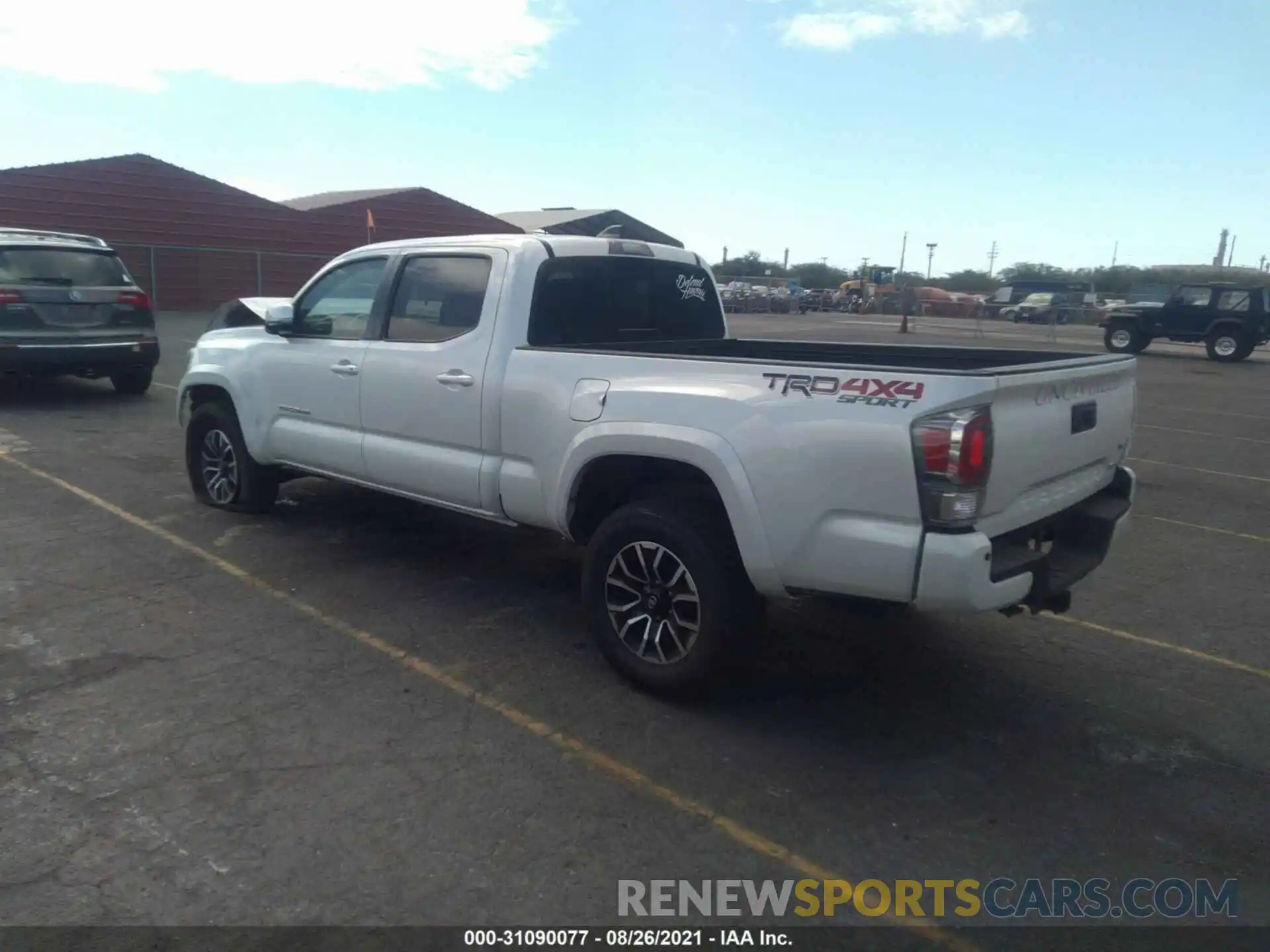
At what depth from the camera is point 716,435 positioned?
3766mm

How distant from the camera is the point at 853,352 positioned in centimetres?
532

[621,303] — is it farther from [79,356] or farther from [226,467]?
[79,356]

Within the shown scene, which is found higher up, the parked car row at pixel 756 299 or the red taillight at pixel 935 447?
the red taillight at pixel 935 447

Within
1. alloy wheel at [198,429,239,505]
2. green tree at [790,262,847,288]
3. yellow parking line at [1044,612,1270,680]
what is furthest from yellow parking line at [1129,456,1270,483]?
→ green tree at [790,262,847,288]

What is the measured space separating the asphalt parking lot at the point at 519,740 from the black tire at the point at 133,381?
19.8 feet

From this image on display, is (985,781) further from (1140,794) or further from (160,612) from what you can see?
(160,612)

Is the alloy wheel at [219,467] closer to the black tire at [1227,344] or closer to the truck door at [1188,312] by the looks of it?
the black tire at [1227,344]

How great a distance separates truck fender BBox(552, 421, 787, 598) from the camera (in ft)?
12.0

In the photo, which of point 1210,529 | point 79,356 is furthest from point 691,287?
point 79,356

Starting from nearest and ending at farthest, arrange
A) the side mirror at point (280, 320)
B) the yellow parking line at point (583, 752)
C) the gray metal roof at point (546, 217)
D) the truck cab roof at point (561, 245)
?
the yellow parking line at point (583, 752) → the truck cab roof at point (561, 245) → the side mirror at point (280, 320) → the gray metal roof at point (546, 217)

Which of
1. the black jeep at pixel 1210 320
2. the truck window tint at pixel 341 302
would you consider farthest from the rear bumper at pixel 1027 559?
the black jeep at pixel 1210 320

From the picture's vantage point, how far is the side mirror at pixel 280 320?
5.95 metres

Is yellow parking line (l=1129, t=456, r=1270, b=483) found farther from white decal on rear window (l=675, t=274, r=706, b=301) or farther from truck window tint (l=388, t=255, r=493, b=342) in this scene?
truck window tint (l=388, t=255, r=493, b=342)

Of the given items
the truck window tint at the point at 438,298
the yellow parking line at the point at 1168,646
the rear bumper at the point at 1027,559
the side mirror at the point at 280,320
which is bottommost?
the yellow parking line at the point at 1168,646
